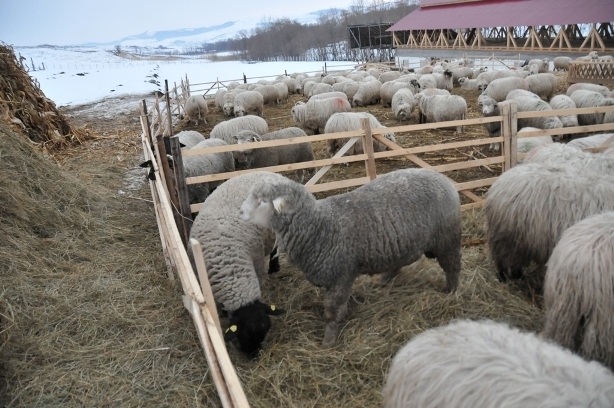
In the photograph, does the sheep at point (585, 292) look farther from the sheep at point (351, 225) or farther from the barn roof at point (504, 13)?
the barn roof at point (504, 13)

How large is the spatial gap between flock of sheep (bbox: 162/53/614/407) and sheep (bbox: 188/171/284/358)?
0.01 m

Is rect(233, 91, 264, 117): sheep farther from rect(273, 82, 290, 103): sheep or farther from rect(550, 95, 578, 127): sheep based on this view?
rect(550, 95, 578, 127): sheep

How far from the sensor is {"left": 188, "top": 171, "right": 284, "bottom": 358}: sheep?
3859 mm

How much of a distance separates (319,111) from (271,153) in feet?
16.0

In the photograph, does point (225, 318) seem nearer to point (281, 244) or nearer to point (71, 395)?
point (281, 244)

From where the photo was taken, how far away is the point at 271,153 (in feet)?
27.9

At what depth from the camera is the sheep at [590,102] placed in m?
10.3

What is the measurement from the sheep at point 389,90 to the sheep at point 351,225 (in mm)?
13760

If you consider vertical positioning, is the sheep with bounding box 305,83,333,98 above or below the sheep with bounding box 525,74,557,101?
above

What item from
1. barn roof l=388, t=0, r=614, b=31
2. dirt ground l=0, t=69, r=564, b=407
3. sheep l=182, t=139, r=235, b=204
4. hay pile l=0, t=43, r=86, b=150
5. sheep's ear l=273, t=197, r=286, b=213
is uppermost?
barn roof l=388, t=0, r=614, b=31

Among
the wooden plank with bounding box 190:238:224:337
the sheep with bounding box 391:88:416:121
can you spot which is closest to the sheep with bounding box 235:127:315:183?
the wooden plank with bounding box 190:238:224:337

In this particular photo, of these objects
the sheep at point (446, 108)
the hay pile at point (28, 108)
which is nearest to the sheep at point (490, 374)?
the hay pile at point (28, 108)

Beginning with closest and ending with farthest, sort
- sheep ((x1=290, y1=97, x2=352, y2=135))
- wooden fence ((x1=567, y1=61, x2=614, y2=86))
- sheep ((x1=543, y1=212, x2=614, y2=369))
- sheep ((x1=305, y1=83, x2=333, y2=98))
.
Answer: sheep ((x1=543, y1=212, x2=614, y2=369)) → sheep ((x1=290, y1=97, x2=352, y2=135)) → wooden fence ((x1=567, y1=61, x2=614, y2=86)) → sheep ((x1=305, y1=83, x2=333, y2=98))

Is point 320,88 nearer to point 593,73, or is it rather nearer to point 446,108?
point 446,108
